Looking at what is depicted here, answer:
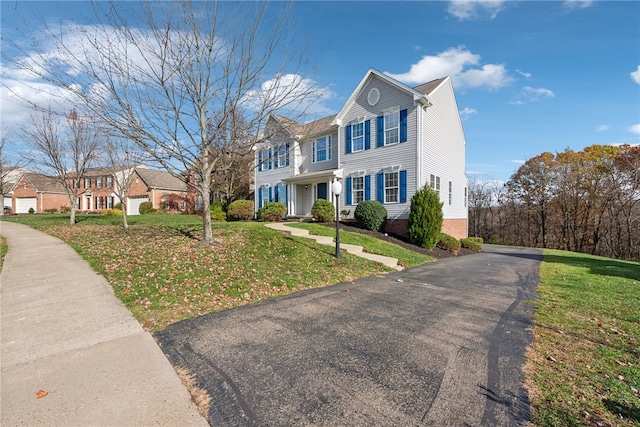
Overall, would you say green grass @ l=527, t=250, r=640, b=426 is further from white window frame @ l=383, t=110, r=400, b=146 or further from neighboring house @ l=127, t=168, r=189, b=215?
neighboring house @ l=127, t=168, r=189, b=215

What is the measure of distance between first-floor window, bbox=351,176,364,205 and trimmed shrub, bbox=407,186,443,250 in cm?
372

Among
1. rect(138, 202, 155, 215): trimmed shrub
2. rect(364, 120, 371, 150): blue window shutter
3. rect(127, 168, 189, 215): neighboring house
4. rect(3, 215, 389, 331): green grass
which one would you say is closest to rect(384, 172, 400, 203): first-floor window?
rect(364, 120, 371, 150): blue window shutter

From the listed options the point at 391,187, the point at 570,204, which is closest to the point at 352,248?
the point at 391,187

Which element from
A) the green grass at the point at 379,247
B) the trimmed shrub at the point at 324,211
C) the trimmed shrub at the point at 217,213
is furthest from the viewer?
the trimmed shrub at the point at 217,213

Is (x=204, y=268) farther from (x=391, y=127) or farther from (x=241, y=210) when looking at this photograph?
(x=241, y=210)

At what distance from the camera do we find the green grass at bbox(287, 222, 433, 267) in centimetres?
1077

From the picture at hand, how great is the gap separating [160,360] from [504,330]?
4.71 m

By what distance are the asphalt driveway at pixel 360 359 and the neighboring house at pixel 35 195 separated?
48.7m

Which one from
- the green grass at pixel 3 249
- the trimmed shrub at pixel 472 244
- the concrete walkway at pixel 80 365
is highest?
the green grass at pixel 3 249

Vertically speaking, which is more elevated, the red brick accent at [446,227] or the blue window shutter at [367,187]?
the blue window shutter at [367,187]

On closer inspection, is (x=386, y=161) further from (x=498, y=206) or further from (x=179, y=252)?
(x=498, y=206)

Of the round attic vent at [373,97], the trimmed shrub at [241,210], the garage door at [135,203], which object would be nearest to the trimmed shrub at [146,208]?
the garage door at [135,203]

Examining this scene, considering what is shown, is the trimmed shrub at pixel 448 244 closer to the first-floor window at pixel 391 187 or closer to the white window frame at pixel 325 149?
the first-floor window at pixel 391 187

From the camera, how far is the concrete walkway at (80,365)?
7.98 ft
